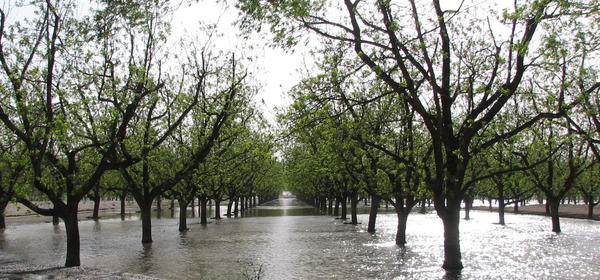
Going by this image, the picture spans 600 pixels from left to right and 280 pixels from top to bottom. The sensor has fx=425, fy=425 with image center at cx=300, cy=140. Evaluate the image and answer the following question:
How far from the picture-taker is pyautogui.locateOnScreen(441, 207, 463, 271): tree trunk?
14664mm

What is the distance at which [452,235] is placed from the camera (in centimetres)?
1467

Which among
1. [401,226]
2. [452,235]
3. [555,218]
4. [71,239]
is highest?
[452,235]

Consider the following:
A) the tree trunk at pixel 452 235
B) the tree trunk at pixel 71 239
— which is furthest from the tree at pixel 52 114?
the tree trunk at pixel 452 235

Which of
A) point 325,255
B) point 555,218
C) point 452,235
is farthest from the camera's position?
point 555,218

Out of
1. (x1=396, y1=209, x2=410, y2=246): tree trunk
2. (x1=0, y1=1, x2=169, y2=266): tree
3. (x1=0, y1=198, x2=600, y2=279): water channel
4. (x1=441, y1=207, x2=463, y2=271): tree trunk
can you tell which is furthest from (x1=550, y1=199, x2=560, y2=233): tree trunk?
(x1=0, y1=1, x2=169, y2=266): tree

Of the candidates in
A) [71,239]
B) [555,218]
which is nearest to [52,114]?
[71,239]

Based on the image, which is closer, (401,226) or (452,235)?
(452,235)

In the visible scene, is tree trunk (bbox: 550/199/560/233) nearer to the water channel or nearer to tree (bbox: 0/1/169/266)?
the water channel

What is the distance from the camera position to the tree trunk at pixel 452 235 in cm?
1466

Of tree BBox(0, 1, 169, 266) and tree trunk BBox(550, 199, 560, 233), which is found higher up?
tree BBox(0, 1, 169, 266)

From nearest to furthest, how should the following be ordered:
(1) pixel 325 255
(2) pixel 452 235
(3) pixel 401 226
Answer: (2) pixel 452 235 → (1) pixel 325 255 → (3) pixel 401 226

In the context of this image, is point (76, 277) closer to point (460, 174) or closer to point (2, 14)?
point (2, 14)

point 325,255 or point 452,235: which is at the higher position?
point 452,235

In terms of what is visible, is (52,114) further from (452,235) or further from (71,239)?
(452,235)
